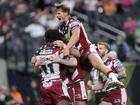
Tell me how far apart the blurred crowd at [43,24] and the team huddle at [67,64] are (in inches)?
226

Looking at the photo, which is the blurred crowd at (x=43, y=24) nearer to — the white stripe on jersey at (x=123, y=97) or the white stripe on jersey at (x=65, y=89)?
the white stripe on jersey at (x=123, y=97)

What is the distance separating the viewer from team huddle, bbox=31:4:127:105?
14.5 meters

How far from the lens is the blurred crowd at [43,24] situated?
77.2ft

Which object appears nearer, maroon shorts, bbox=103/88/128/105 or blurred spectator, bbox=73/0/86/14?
maroon shorts, bbox=103/88/128/105

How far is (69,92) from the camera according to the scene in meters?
14.8

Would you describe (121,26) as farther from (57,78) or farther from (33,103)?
(57,78)

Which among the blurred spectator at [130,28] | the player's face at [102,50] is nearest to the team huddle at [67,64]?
the player's face at [102,50]

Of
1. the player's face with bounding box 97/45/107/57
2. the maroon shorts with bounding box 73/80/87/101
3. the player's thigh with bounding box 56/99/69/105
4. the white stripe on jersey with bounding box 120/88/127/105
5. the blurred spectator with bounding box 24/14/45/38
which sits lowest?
the white stripe on jersey with bounding box 120/88/127/105

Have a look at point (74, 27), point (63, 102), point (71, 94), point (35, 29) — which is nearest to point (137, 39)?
point (35, 29)

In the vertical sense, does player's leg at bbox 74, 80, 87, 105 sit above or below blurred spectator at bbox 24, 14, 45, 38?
below

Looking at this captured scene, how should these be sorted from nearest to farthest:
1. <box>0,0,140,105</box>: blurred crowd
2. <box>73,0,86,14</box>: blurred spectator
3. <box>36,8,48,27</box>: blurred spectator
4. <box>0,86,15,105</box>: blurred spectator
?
<box>0,86,15,105</box>: blurred spectator → <box>0,0,140,105</box>: blurred crowd → <box>36,8,48,27</box>: blurred spectator → <box>73,0,86,14</box>: blurred spectator

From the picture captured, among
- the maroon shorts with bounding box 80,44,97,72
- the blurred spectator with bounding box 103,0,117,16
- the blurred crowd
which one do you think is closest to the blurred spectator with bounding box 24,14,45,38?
the blurred crowd

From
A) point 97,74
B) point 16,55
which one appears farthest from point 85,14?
point 97,74

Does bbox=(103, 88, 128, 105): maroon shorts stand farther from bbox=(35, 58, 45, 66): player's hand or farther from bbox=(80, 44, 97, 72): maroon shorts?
bbox=(35, 58, 45, 66): player's hand
